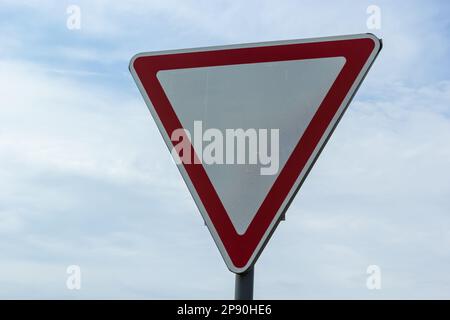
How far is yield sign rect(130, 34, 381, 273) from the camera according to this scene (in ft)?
5.54

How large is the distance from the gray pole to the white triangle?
0.43 feet

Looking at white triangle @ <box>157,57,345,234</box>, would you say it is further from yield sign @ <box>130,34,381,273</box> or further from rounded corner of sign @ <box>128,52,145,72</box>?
rounded corner of sign @ <box>128,52,145,72</box>

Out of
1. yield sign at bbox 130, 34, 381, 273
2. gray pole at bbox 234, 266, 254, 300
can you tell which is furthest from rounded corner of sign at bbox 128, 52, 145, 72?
gray pole at bbox 234, 266, 254, 300

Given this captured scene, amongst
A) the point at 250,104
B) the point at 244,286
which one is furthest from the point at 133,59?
the point at 244,286

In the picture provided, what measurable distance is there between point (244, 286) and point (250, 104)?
1.81 feet

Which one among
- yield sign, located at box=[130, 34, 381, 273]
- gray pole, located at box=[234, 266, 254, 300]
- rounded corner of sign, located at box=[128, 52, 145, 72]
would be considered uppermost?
rounded corner of sign, located at box=[128, 52, 145, 72]

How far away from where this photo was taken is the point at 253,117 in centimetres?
177

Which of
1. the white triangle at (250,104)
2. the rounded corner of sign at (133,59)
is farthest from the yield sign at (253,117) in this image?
the rounded corner of sign at (133,59)

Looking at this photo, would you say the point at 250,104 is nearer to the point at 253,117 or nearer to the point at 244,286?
the point at 253,117

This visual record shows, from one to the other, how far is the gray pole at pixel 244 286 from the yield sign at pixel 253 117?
0.03 meters

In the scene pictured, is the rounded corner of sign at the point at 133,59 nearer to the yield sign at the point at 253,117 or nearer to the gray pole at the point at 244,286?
the yield sign at the point at 253,117
